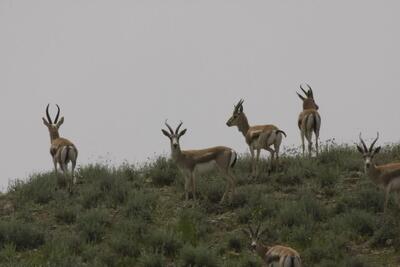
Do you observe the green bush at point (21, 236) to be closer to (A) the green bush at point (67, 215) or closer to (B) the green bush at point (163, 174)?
(A) the green bush at point (67, 215)

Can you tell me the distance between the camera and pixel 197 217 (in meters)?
17.2

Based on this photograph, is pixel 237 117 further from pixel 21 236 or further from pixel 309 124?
pixel 21 236

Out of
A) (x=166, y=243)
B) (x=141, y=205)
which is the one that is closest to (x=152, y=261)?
(x=166, y=243)

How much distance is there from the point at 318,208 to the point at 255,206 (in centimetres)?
137

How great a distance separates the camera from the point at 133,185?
64.8ft

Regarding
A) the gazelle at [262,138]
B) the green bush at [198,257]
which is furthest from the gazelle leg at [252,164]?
the green bush at [198,257]

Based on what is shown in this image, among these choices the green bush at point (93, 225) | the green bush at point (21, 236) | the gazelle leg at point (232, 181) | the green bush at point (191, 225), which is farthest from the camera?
the gazelle leg at point (232, 181)

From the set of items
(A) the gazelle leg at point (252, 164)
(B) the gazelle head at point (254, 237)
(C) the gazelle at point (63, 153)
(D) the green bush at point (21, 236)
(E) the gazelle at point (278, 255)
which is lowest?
(E) the gazelle at point (278, 255)

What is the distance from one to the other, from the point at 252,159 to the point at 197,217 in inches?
109

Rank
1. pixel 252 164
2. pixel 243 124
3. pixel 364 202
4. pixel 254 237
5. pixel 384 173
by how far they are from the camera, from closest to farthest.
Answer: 1. pixel 254 237
2. pixel 384 173
3. pixel 364 202
4. pixel 252 164
5. pixel 243 124

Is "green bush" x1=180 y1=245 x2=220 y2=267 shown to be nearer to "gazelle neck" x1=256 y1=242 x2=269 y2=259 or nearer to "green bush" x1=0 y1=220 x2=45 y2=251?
"gazelle neck" x1=256 y1=242 x2=269 y2=259

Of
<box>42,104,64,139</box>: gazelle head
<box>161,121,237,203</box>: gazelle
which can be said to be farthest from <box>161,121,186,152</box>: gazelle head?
<box>42,104,64,139</box>: gazelle head

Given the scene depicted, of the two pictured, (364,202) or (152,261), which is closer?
(152,261)

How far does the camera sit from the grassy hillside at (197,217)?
1570cm
